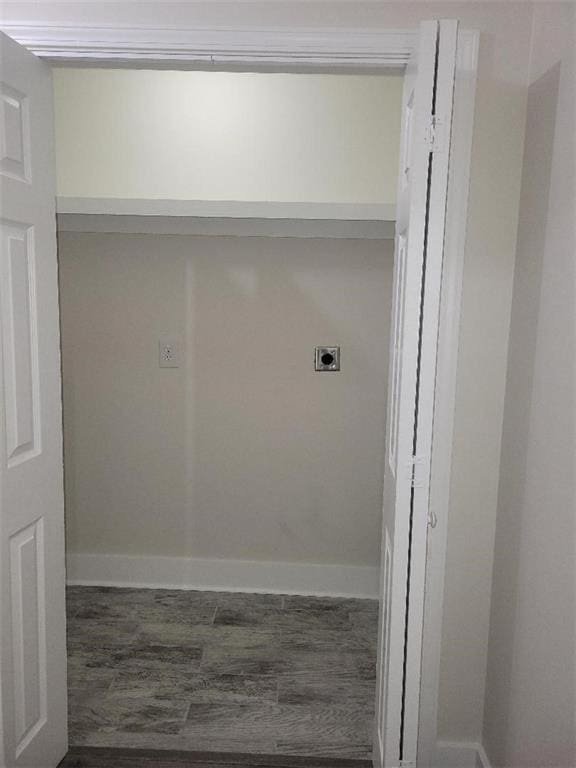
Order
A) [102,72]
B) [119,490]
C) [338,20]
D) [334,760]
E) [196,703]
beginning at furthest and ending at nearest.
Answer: [119,490] → [102,72] → [196,703] → [334,760] → [338,20]

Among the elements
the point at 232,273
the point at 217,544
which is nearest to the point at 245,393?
the point at 232,273

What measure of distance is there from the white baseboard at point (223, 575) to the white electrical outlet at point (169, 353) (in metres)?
1.02

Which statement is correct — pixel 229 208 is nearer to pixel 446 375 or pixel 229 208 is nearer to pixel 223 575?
pixel 446 375

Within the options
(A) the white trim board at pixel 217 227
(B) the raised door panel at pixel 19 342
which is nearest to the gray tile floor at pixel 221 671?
(B) the raised door panel at pixel 19 342

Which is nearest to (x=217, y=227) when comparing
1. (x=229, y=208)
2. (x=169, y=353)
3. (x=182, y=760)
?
(x=229, y=208)

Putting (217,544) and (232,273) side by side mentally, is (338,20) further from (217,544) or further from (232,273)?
(217,544)

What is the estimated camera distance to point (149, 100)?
8.23 ft

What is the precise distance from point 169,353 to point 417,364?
189 cm

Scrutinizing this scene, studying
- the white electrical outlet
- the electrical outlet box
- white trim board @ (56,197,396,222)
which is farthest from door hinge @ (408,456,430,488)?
the white electrical outlet

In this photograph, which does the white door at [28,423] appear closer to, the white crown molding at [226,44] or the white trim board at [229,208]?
the white crown molding at [226,44]

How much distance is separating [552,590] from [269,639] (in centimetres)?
165

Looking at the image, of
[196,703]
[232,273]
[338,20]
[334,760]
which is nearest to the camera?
[338,20]

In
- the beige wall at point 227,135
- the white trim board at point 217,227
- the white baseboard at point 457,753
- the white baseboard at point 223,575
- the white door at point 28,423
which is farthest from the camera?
the white baseboard at point 223,575

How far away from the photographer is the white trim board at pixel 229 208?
8.24ft
